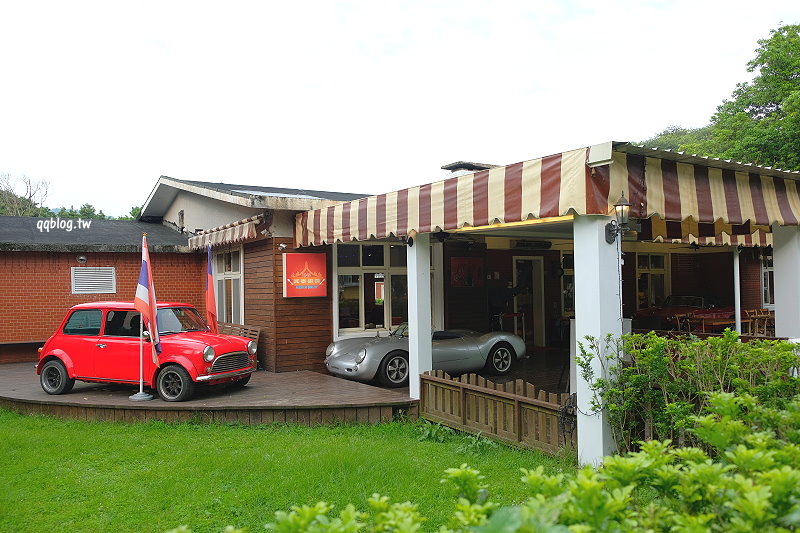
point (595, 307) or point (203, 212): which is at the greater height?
point (203, 212)

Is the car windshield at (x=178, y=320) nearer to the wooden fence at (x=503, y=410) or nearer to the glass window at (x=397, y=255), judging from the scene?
the wooden fence at (x=503, y=410)

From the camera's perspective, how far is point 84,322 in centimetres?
923

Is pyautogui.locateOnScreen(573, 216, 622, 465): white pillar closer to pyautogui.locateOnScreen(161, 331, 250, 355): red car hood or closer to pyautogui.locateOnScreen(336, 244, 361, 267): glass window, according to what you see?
pyautogui.locateOnScreen(161, 331, 250, 355): red car hood

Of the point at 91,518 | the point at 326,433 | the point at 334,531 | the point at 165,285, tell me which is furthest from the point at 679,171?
the point at 165,285

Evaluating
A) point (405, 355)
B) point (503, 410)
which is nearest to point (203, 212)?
point (405, 355)

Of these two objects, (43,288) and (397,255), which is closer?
(397,255)

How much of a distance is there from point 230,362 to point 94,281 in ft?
22.6

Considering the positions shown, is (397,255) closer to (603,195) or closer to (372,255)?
(372,255)

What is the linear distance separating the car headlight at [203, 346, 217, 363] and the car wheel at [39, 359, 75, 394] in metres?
2.33

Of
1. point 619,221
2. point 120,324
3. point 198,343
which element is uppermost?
point 619,221

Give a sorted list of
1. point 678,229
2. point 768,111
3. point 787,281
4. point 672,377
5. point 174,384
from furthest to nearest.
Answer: point 768,111, point 174,384, point 678,229, point 787,281, point 672,377

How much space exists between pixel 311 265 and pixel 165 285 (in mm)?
5394

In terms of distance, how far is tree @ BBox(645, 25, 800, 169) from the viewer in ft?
78.1

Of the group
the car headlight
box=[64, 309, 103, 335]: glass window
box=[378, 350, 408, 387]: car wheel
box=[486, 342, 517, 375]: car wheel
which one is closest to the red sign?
box=[378, 350, 408, 387]: car wheel
